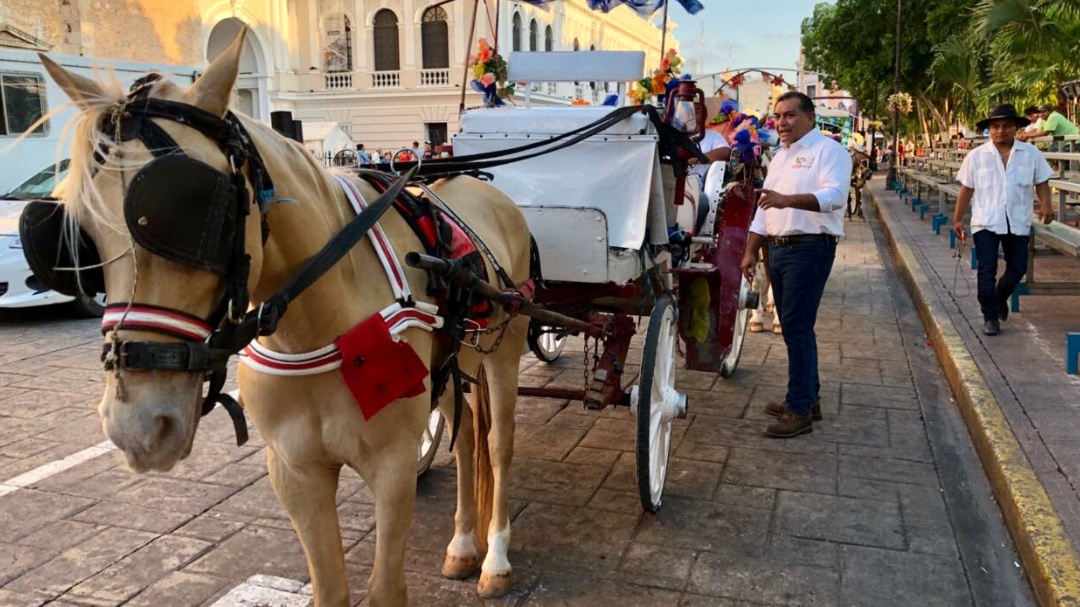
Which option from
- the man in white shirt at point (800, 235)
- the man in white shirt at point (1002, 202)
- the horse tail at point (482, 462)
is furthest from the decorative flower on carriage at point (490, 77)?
the man in white shirt at point (1002, 202)

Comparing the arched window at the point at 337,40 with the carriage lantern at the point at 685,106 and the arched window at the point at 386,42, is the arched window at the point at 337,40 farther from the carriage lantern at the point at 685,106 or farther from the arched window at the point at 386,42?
the carriage lantern at the point at 685,106

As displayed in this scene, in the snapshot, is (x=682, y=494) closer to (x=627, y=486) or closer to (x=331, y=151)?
(x=627, y=486)

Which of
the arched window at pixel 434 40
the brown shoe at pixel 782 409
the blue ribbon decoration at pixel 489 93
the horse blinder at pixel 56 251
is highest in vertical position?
the arched window at pixel 434 40

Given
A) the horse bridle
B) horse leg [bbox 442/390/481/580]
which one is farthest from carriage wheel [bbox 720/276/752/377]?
the horse bridle

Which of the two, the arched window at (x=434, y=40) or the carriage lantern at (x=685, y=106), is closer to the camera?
the carriage lantern at (x=685, y=106)

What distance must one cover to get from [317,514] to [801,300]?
347 cm

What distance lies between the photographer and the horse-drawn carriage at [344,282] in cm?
182

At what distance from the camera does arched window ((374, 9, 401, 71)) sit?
3959 cm

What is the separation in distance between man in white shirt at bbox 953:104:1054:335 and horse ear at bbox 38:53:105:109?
720cm

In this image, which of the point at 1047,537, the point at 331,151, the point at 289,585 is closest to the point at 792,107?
the point at 1047,537

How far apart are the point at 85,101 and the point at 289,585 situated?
2.32 meters

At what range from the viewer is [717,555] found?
3832 mm

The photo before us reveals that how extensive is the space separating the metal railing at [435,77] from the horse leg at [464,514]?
1440 inches

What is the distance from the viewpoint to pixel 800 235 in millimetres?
5180
